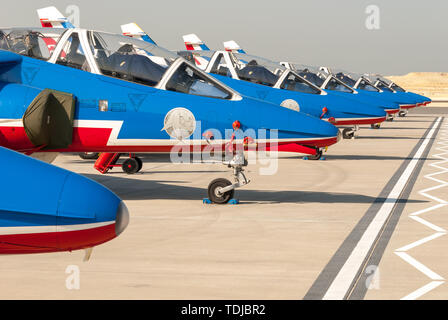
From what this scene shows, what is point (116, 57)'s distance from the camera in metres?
14.4

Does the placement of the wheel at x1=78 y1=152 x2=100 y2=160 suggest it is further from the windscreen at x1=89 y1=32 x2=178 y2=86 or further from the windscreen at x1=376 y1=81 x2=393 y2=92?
the windscreen at x1=376 y1=81 x2=393 y2=92

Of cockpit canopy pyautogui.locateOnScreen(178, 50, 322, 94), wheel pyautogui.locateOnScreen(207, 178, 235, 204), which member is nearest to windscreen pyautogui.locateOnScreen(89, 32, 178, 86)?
wheel pyautogui.locateOnScreen(207, 178, 235, 204)

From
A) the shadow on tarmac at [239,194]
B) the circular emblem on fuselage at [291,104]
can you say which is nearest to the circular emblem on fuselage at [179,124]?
the shadow on tarmac at [239,194]

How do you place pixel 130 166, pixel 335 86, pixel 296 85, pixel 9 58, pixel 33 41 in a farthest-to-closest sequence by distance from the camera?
pixel 335 86 < pixel 296 85 < pixel 130 166 < pixel 33 41 < pixel 9 58

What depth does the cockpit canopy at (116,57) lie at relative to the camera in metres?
14.4

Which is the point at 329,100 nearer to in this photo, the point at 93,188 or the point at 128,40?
the point at 128,40

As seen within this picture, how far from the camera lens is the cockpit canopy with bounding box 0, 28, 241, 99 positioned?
566 inches

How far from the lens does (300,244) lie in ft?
36.0

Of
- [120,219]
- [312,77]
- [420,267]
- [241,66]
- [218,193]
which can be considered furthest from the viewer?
[312,77]

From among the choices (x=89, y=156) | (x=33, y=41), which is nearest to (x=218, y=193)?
(x=33, y=41)

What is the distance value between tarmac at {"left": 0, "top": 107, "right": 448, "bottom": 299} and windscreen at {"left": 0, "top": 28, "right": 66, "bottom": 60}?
3.36m

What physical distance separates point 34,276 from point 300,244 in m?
3.87

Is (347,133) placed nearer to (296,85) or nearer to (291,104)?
(296,85)

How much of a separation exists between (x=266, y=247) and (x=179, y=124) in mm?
4146
